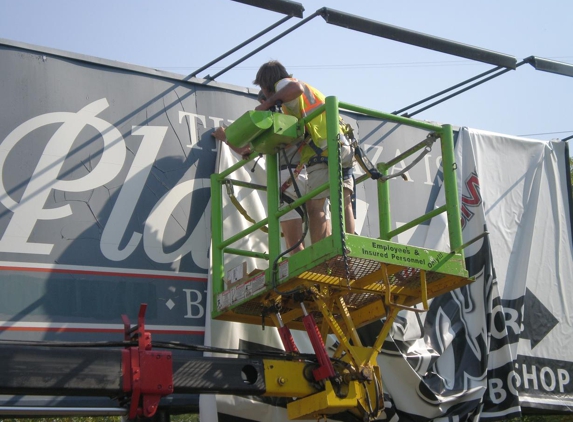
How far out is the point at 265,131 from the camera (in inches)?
281

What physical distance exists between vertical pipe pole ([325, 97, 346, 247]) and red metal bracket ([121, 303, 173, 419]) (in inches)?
57.9

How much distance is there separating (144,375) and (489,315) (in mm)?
4596

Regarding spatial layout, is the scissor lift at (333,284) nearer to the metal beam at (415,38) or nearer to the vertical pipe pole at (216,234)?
the vertical pipe pole at (216,234)

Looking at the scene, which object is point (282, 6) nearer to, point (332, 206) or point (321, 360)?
point (332, 206)

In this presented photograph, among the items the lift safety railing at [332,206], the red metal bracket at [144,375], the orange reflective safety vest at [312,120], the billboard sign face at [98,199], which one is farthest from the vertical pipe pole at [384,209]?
the red metal bracket at [144,375]

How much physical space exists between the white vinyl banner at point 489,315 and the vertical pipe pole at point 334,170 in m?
2.03

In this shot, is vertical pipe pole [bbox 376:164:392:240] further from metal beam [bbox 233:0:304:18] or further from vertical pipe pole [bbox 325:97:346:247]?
metal beam [bbox 233:0:304:18]

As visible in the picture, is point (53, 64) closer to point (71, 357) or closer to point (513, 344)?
point (71, 357)

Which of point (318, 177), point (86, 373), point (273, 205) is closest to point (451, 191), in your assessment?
point (318, 177)

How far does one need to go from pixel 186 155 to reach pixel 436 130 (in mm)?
2473

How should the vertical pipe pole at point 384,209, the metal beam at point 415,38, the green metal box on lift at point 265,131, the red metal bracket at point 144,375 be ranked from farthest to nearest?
the metal beam at point 415,38
the vertical pipe pole at point 384,209
the green metal box on lift at point 265,131
the red metal bracket at point 144,375

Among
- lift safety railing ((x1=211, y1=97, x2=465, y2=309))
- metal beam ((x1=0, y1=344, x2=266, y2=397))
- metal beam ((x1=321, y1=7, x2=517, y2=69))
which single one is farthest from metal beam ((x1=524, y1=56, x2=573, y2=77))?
metal beam ((x1=0, y1=344, x2=266, y2=397))

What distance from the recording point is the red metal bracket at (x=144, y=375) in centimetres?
591

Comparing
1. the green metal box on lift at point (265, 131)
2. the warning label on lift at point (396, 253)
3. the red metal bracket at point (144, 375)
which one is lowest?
the red metal bracket at point (144, 375)
